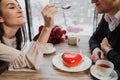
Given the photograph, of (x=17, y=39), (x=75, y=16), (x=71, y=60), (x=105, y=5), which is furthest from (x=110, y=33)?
(x=75, y=16)

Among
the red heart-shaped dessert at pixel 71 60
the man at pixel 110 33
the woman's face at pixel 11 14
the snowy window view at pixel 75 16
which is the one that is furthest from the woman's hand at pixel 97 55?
the snowy window view at pixel 75 16

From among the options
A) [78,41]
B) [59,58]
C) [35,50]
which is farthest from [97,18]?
[35,50]

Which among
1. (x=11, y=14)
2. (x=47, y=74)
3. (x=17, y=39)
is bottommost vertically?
(x=47, y=74)

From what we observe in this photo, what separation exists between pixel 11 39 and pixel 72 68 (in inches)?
20.8

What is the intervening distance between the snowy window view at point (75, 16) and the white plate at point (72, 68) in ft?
3.01

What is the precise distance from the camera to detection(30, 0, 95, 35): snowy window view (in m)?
2.18

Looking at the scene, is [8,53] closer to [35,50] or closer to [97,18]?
[35,50]

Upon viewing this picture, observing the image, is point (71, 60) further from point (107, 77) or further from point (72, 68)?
point (107, 77)

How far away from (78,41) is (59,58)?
1.12ft

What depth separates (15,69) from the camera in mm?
1214

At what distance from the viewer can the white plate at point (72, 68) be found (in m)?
1.21

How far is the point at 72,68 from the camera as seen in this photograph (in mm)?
1225

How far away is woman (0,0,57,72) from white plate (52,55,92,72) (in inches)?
5.0

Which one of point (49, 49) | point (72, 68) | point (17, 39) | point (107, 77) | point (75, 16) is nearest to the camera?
point (107, 77)
